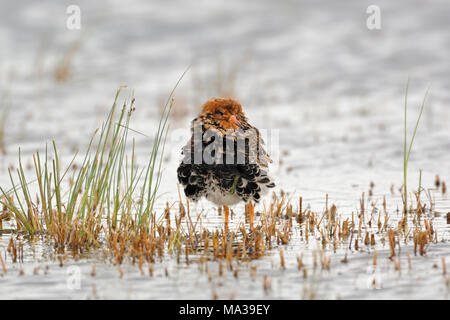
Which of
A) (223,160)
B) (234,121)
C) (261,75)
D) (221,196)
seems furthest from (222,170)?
(261,75)

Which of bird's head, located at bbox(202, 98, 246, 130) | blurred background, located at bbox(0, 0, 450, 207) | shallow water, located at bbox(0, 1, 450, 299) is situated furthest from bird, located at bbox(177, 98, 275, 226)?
blurred background, located at bbox(0, 0, 450, 207)

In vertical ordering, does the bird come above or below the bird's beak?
below

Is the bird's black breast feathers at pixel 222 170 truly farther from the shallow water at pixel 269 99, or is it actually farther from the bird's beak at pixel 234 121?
the shallow water at pixel 269 99

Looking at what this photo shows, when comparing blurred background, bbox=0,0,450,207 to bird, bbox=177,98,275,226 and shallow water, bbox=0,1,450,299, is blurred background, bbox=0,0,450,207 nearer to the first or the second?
Result: shallow water, bbox=0,1,450,299

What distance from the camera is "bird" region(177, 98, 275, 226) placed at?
22.5 feet

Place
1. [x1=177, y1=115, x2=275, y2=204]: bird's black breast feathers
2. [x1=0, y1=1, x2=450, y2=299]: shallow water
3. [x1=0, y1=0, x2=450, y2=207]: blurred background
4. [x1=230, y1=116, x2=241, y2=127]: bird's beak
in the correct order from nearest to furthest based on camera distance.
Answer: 1. [x1=0, y1=1, x2=450, y2=299]: shallow water
2. [x1=177, y1=115, x2=275, y2=204]: bird's black breast feathers
3. [x1=230, y1=116, x2=241, y2=127]: bird's beak
4. [x1=0, y1=0, x2=450, y2=207]: blurred background

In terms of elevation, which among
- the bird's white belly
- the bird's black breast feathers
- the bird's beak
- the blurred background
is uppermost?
the blurred background

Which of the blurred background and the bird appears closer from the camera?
the bird

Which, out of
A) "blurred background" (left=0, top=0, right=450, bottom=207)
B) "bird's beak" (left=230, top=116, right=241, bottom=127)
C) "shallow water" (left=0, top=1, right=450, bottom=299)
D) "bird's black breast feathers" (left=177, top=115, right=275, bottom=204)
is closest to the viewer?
"shallow water" (left=0, top=1, right=450, bottom=299)

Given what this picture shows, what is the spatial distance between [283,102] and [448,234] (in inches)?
396

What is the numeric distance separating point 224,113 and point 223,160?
0.55 metres

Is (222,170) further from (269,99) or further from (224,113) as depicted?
(269,99)

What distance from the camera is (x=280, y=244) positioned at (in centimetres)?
670

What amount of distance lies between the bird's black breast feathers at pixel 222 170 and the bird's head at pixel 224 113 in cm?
12
